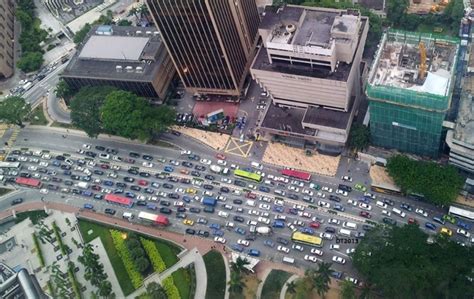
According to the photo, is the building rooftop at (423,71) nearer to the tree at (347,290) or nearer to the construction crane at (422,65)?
the construction crane at (422,65)

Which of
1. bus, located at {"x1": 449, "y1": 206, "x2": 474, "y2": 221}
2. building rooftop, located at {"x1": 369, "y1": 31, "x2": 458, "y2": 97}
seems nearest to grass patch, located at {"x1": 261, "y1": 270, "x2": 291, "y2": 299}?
bus, located at {"x1": 449, "y1": 206, "x2": 474, "y2": 221}

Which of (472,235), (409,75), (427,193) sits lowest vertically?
(472,235)

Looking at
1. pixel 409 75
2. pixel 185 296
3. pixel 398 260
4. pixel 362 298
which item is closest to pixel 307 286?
pixel 362 298

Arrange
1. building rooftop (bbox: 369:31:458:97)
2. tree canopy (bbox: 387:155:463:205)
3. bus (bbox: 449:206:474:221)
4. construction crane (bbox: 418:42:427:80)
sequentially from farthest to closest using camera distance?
bus (bbox: 449:206:474:221)
tree canopy (bbox: 387:155:463:205)
construction crane (bbox: 418:42:427:80)
building rooftop (bbox: 369:31:458:97)

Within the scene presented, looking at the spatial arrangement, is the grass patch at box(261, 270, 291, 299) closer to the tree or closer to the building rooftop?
the tree

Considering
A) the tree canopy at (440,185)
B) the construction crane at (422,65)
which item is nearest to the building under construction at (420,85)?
the construction crane at (422,65)

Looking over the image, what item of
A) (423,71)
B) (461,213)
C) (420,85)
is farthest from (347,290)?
(423,71)

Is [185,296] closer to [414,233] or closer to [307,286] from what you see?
[307,286]
